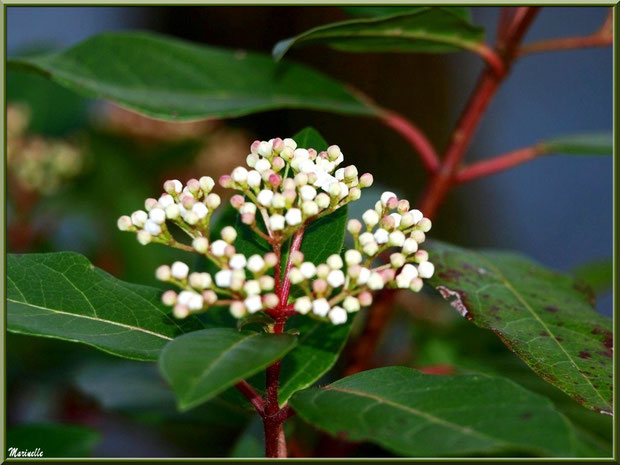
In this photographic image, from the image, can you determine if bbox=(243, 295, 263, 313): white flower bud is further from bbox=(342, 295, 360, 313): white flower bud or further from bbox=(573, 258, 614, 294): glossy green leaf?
bbox=(573, 258, 614, 294): glossy green leaf

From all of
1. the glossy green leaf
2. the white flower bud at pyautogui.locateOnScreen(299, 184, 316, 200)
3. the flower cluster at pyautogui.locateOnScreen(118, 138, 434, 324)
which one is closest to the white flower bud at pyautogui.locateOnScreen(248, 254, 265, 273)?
the flower cluster at pyautogui.locateOnScreen(118, 138, 434, 324)

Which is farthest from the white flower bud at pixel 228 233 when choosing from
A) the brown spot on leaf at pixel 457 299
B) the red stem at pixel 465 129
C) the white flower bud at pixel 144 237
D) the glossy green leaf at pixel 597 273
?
the glossy green leaf at pixel 597 273

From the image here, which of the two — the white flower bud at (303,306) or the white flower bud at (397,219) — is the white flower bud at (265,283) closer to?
the white flower bud at (303,306)

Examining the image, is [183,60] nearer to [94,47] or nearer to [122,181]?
[94,47]

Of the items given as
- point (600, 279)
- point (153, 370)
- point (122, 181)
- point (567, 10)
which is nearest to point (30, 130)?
point (122, 181)

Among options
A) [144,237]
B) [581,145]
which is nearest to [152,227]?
[144,237]

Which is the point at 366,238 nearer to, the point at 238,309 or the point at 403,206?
the point at 403,206
